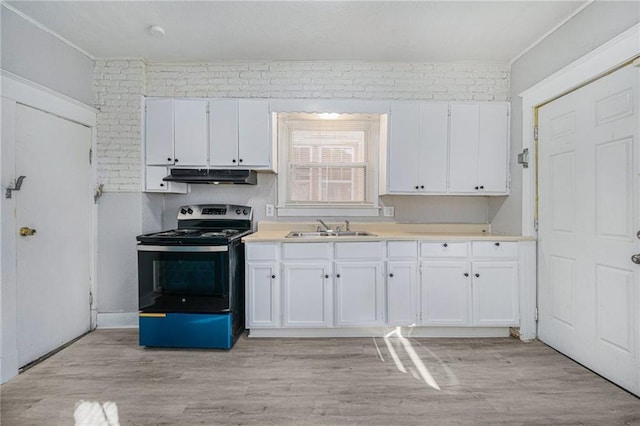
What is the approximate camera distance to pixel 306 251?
287 centimetres

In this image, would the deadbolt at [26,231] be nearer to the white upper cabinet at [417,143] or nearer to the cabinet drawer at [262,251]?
the cabinet drawer at [262,251]

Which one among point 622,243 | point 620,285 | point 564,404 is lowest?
point 564,404

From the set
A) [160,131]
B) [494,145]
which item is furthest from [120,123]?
[494,145]

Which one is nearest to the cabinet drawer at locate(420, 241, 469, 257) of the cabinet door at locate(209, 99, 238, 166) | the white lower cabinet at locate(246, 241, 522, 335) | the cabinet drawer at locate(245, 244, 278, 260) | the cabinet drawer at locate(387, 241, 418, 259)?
the white lower cabinet at locate(246, 241, 522, 335)

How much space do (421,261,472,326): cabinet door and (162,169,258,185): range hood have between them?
73.0 inches

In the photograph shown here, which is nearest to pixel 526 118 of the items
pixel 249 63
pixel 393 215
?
pixel 393 215

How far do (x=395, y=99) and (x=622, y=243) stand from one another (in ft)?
6.90

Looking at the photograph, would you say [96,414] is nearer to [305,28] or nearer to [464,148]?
[305,28]

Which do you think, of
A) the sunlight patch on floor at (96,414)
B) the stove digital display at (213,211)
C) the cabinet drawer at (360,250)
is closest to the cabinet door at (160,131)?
the stove digital display at (213,211)

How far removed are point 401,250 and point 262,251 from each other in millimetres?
1230

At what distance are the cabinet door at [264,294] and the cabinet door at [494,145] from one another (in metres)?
2.20

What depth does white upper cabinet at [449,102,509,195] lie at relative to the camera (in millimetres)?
3158

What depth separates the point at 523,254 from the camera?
290cm

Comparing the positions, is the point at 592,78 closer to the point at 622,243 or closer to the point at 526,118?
the point at 526,118
